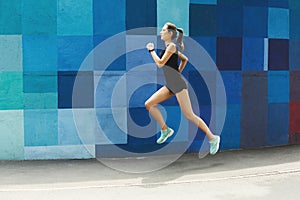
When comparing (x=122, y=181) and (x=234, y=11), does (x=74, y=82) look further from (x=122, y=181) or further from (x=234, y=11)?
(x=234, y=11)

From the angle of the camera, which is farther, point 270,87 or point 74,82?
point 270,87

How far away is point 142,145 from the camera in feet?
23.2

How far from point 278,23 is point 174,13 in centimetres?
219

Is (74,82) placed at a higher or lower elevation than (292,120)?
higher

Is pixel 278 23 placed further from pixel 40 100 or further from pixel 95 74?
pixel 40 100

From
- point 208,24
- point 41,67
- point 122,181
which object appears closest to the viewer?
point 122,181

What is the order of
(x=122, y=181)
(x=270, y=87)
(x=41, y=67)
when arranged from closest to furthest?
(x=122, y=181)
(x=41, y=67)
(x=270, y=87)

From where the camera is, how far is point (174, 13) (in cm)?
711

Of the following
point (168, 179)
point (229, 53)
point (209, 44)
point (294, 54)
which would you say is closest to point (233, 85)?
point (229, 53)

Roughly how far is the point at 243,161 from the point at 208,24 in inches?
96.5

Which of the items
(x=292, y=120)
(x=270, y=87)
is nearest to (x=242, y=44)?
(x=270, y=87)

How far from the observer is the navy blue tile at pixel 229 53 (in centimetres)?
745

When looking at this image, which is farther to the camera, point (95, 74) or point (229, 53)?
point (229, 53)

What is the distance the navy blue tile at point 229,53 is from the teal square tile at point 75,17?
7.64ft
